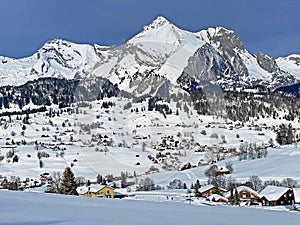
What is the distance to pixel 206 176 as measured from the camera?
66.7 metres

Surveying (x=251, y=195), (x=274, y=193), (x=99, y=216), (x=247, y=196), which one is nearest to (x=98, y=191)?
(x=247, y=196)

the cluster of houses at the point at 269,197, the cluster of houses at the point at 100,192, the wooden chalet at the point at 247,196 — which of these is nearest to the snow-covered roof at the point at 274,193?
the cluster of houses at the point at 269,197

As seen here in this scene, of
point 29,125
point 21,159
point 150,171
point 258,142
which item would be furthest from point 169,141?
point 29,125

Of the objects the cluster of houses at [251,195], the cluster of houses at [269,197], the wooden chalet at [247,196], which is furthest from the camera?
the wooden chalet at [247,196]

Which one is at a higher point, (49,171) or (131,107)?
(131,107)

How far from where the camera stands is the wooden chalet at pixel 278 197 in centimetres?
3719

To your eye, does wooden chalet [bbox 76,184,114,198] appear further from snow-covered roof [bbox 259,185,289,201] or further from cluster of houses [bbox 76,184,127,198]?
snow-covered roof [bbox 259,185,289,201]

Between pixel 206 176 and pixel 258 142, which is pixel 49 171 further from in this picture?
pixel 258 142

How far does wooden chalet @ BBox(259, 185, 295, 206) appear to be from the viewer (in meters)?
37.2

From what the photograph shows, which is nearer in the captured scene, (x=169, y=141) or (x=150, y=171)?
(x=150, y=171)

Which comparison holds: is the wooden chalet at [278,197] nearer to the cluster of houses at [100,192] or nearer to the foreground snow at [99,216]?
the cluster of houses at [100,192]

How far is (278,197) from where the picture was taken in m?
37.2

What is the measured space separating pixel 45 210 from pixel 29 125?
135003mm

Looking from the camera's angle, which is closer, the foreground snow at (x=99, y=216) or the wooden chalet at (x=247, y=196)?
the foreground snow at (x=99, y=216)
